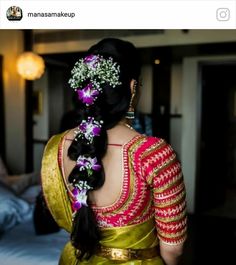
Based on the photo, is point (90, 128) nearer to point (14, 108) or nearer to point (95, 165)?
point (95, 165)

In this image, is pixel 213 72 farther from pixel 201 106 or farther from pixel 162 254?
pixel 162 254

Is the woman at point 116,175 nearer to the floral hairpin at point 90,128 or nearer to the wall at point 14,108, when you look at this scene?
the floral hairpin at point 90,128

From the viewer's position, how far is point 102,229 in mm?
1105

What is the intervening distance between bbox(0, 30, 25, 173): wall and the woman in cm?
279

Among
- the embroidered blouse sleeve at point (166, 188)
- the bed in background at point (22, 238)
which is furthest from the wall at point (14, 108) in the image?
the embroidered blouse sleeve at point (166, 188)

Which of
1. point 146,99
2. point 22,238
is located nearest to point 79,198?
point 22,238

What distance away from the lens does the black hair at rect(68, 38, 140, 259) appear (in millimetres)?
1044

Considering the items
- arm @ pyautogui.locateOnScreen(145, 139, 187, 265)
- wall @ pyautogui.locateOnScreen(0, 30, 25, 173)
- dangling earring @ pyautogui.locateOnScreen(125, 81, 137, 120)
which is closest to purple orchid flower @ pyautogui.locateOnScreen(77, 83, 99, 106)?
dangling earring @ pyautogui.locateOnScreen(125, 81, 137, 120)

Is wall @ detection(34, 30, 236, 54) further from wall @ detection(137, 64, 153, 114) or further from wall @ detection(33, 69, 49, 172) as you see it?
wall @ detection(137, 64, 153, 114)

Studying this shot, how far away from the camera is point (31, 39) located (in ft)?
12.9

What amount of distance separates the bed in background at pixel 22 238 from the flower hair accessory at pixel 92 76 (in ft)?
→ 3.29

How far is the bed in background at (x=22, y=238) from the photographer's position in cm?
178

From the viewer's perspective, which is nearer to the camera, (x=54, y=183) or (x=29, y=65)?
(x=54, y=183)
